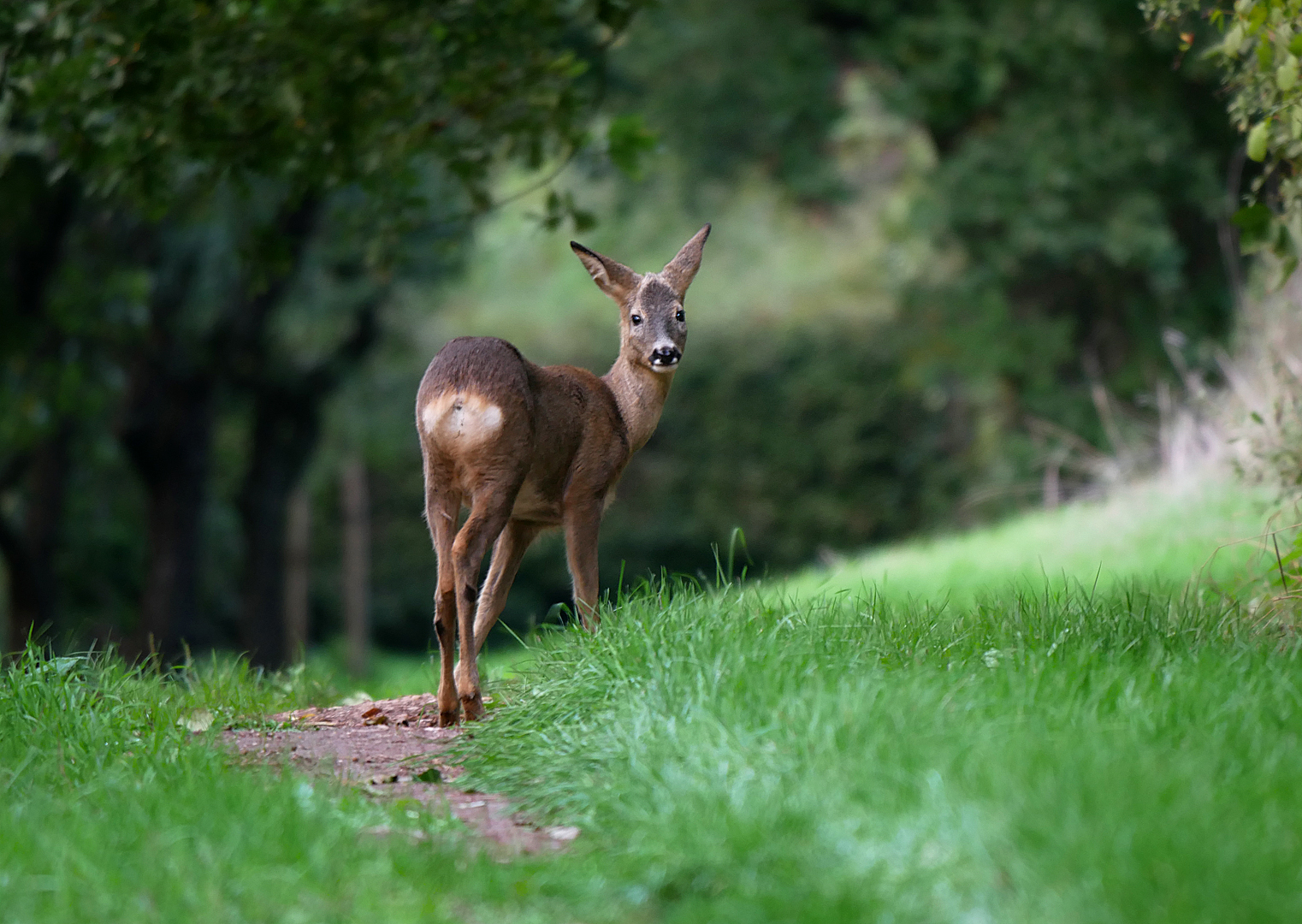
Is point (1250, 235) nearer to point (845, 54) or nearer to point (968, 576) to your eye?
point (968, 576)

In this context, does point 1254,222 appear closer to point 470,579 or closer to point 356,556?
point 470,579

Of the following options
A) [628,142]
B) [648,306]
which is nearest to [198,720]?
[648,306]

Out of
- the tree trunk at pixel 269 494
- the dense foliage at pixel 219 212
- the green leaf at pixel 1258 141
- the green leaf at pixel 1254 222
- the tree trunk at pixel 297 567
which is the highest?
the green leaf at pixel 1258 141

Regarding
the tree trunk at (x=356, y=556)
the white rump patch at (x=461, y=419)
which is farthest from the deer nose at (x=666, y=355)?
the tree trunk at (x=356, y=556)

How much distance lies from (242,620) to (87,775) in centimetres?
1452

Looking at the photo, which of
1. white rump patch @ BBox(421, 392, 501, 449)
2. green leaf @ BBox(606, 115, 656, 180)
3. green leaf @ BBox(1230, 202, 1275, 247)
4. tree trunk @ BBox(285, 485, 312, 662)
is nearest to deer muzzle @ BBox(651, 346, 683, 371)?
white rump patch @ BBox(421, 392, 501, 449)

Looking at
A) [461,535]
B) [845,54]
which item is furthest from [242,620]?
[461,535]

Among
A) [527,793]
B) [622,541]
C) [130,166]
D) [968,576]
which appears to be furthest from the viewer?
[622,541]

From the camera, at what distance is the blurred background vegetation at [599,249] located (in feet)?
25.5

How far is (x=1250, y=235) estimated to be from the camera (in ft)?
18.6

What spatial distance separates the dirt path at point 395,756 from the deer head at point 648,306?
176 centimetres

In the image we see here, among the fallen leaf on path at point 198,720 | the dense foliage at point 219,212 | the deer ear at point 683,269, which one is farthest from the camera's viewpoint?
the dense foliage at point 219,212

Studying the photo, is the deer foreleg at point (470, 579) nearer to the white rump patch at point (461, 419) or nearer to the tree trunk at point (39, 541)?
the white rump patch at point (461, 419)

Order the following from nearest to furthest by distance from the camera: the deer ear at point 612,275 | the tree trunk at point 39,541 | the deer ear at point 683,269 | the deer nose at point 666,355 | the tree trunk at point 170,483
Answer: the deer nose at point 666,355, the deer ear at point 612,275, the deer ear at point 683,269, the tree trunk at point 39,541, the tree trunk at point 170,483
